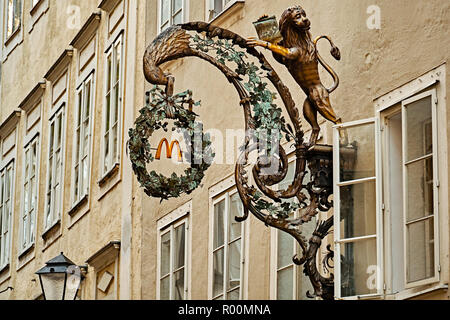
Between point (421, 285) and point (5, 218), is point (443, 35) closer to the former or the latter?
point (421, 285)

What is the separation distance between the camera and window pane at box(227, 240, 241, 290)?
49.8 feet

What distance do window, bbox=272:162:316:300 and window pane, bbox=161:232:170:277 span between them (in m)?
3.27

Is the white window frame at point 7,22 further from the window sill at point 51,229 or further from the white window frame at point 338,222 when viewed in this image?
the white window frame at point 338,222

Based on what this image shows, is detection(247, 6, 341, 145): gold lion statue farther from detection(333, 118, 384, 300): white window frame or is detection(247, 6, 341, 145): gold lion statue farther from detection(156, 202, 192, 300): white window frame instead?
detection(156, 202, 192, 300): white window frame

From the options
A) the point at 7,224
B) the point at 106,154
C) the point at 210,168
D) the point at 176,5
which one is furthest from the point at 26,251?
the point at 210,168

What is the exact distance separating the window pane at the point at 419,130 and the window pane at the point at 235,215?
3.58 meters

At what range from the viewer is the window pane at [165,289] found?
17312 mm

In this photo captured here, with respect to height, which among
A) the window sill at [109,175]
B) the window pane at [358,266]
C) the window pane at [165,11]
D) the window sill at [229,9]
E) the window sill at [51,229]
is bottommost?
the window pane at [358,266]

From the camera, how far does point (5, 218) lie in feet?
84.5

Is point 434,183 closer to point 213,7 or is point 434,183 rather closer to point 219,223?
point 219,223

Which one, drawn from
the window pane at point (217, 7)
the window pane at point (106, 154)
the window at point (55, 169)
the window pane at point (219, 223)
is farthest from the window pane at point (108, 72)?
the window pane at point (219, 223)

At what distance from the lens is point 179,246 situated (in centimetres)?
1709

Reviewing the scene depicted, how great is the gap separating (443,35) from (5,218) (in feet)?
49.5

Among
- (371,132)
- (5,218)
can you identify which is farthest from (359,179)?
(5,218)
